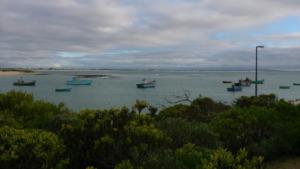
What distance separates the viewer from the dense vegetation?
5.28 metres

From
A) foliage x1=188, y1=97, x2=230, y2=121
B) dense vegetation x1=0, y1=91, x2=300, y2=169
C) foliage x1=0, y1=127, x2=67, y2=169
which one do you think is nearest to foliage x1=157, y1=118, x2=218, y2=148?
dense vegetation x1=0, y1=91, x2=300, y2=169

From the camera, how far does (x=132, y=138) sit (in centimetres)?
638

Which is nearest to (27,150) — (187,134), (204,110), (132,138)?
(132,138)

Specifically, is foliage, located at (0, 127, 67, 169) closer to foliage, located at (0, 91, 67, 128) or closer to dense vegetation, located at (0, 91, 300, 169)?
dense vegetation, located at (0, 91, 300, 169)

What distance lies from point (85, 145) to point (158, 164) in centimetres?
197

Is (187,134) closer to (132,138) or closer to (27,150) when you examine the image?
(132,138)

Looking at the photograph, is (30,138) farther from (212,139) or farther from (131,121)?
(212,139)

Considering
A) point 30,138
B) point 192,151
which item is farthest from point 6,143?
point 192,151

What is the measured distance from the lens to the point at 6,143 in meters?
5.40

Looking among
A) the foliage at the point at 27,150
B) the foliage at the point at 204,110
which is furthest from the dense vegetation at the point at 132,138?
the foliage at the point at 204,110

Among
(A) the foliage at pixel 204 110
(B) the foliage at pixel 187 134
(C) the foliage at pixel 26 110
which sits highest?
(C) the foliage at pixel 26 110

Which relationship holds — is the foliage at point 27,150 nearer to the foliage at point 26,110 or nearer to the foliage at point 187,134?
the foliage at point 187,134

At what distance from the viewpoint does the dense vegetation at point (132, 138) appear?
528 centimetres

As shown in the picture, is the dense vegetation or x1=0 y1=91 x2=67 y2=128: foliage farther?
x1=0 y1=91 x2=67 y2=128: foliage
